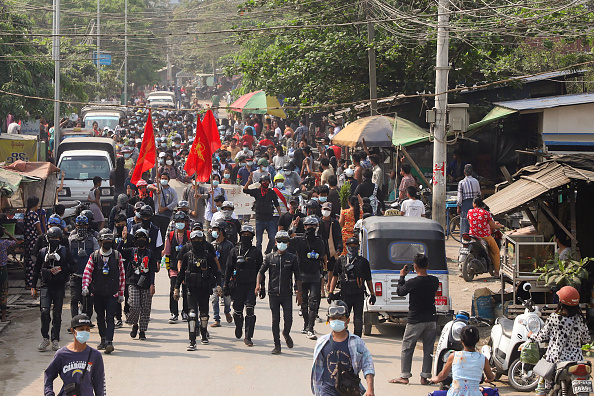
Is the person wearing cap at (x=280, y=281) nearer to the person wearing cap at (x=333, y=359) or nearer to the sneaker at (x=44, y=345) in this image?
the sneaker at (x=44, y=345)

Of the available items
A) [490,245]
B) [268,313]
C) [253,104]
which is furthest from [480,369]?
[253,104]

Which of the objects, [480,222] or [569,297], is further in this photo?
[480,222]

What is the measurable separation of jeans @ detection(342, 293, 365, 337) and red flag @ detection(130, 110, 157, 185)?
272 inches

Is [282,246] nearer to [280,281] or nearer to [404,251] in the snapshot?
[280,281]

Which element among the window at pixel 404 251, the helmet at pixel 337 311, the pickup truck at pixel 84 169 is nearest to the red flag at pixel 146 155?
the pickup truck at pixel 84 169

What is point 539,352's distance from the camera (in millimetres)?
9680

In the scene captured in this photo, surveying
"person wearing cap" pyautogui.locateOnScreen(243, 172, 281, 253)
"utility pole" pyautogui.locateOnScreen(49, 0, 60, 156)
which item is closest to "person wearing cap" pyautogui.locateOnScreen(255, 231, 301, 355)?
"person wearing cap" pyautogui.locateOnScreen(243, 172, 281, 253)

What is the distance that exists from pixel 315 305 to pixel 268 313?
198 centimetres

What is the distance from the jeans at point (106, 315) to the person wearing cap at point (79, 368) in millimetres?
3804

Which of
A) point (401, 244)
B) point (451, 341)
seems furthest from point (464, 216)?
point (451, 341)

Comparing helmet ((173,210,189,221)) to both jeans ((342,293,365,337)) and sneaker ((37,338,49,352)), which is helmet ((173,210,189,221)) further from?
jeans ((342,293,365,337))

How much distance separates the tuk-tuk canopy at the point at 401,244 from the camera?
12.1 metres

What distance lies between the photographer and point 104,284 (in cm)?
1088

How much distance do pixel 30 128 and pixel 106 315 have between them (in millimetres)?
25449
